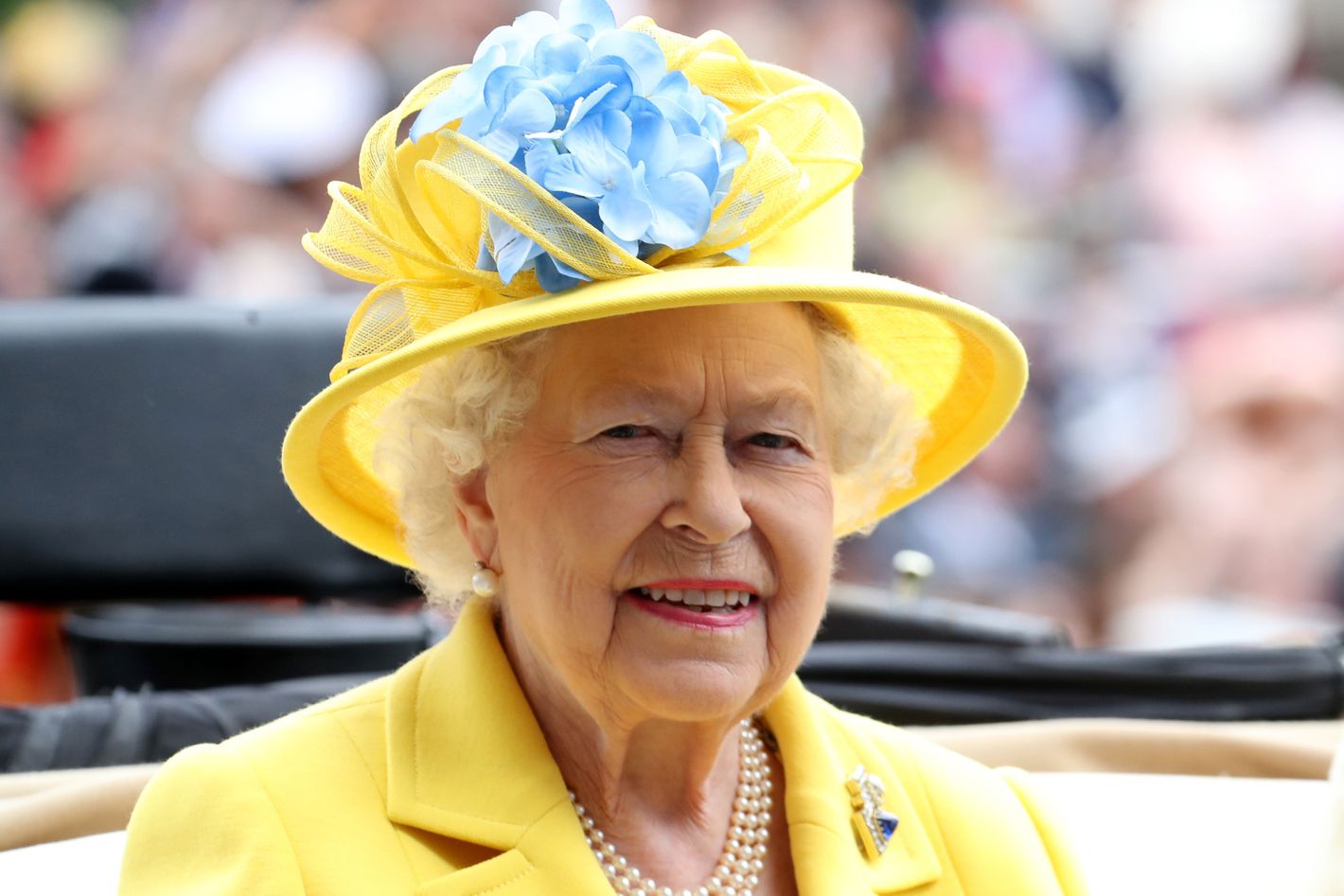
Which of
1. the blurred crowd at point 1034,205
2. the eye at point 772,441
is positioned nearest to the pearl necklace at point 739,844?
the eye at point 772,441

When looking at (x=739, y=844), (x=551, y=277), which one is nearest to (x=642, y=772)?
(x=739, y=844)

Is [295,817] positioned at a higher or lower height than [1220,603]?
lower

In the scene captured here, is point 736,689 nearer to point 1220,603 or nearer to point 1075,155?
point 1220,603

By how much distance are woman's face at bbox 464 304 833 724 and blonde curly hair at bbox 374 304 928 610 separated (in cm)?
4

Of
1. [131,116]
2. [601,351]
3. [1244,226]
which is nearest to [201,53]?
[131,116]

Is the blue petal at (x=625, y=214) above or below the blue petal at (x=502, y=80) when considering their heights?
below

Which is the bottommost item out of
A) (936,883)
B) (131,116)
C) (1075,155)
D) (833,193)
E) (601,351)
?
(936,883)

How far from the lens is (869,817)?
214cm

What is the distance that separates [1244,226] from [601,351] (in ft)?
15.9

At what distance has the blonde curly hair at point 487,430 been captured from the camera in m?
1.96

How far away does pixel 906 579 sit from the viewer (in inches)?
144

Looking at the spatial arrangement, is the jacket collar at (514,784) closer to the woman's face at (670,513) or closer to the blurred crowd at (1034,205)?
the woman's face at (670,513)

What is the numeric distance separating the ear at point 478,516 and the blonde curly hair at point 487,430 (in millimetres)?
13

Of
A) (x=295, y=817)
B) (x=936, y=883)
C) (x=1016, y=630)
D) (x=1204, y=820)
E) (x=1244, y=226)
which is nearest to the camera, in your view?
(x=295, y=817)
